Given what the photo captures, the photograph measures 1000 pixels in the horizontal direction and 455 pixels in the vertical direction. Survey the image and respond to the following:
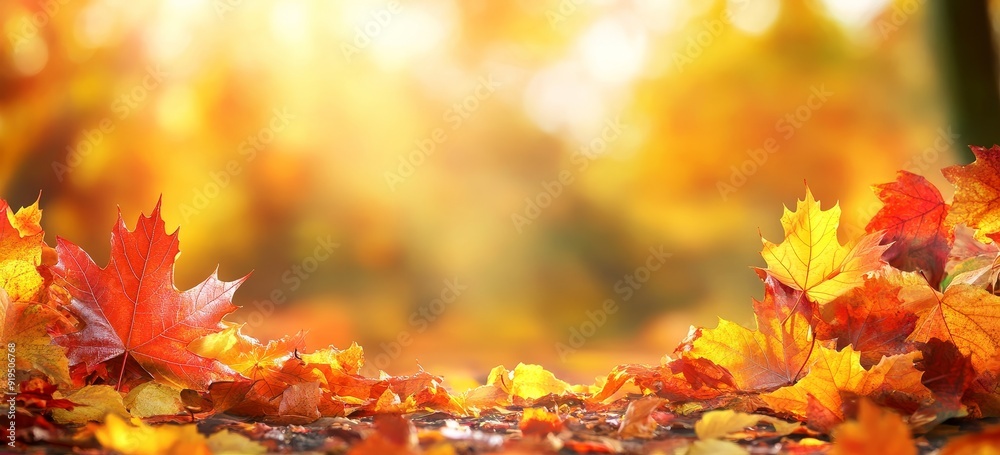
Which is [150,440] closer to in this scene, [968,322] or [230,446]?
[230,446]

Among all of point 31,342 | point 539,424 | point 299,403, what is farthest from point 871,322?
point 31,342

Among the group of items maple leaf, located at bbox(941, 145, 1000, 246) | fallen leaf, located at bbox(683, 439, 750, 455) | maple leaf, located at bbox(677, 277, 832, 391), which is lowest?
fallen leaf, located at bbox(683, 439, 750, 455)

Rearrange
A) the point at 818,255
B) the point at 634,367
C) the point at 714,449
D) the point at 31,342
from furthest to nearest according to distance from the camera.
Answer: the point at 634,367, the point at 818,255, the point at 31,342, the point at 714,449

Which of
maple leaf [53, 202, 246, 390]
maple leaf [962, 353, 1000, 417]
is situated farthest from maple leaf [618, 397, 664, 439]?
maple leaf [53, 202, 246, 390]

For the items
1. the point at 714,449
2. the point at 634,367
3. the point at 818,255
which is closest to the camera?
the point at 714,449

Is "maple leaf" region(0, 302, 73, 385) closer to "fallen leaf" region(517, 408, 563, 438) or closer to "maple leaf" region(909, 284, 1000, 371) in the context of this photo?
"fallen leaf" region(517, 408, 563, 438)

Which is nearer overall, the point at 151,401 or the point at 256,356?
the point at 151,401

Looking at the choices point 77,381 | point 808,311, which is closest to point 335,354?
point 77,381
